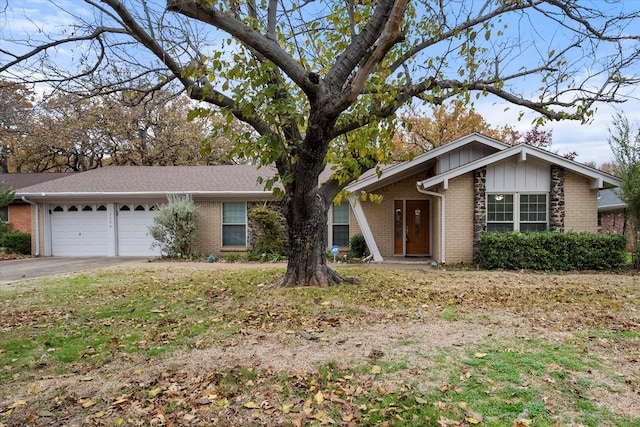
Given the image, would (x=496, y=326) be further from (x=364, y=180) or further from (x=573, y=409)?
(x=364, y=180)

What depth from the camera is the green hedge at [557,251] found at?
11250mm

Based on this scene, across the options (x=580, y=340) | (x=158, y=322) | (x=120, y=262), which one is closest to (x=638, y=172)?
(x=580, y=340)

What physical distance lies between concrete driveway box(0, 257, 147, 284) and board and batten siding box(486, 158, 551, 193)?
42.4 feet

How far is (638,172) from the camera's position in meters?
11.2

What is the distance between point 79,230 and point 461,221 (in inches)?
590

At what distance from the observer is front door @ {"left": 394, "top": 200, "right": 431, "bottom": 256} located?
14742mm

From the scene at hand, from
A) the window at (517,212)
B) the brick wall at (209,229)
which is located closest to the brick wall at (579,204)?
the window at (517,212)

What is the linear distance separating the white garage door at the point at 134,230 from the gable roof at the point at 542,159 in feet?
37.6

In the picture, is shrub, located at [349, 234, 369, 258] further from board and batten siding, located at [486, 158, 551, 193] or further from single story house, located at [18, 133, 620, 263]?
board and batten siding, located at [486, 158, 551, 193]

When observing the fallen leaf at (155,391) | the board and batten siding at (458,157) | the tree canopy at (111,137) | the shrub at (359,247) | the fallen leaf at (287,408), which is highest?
the tree canopy at (111,137)

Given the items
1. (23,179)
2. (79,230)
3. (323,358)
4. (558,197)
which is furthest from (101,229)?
(558,197)

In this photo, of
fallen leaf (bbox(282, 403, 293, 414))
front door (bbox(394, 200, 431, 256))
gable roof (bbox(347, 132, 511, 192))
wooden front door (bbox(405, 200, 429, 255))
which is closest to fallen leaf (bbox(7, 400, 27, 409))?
fallen leaf (bbox(282, 403, 293, 414))

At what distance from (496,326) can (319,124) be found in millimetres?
3957

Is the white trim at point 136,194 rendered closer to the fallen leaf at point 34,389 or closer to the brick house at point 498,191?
the brick house at point 498,191
